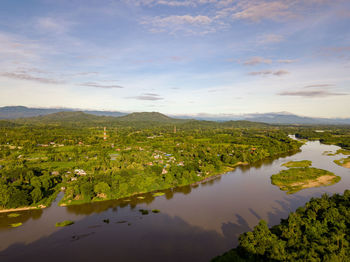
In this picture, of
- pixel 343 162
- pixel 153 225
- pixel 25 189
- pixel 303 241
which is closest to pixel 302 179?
pixel 343 162

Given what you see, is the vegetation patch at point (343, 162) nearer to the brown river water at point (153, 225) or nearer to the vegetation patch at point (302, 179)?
the vegetation patch at point (302, 179)

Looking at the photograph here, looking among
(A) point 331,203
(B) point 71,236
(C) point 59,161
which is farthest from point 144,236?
(C) point 59,161

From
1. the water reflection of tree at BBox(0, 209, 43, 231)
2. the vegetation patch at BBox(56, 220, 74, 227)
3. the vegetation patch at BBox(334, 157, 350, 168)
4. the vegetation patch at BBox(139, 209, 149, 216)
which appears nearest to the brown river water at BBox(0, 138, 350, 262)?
the water reflection of tree at BBox(0, 209, 43, 231)

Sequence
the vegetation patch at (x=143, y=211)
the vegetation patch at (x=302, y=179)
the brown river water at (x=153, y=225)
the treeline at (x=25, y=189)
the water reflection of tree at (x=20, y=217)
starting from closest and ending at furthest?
the brown river water at (x=153, y=225) < the water reflection of tree at (x=20, y=217) < the vegetation patch at (x=143, y=211) < the treeline at (x=25, y=189) < the vegetation patch at (x=302, y=179)

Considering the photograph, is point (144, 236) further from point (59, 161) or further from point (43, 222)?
point (59, 161)

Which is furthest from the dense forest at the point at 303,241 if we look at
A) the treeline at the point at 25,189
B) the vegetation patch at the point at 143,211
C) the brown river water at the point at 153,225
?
the treeline at the point at 25,189

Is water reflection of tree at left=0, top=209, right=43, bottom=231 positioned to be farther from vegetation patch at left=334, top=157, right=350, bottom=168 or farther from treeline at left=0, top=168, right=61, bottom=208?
vegetation patch at left=334, top=157, right=350, bottom=168
